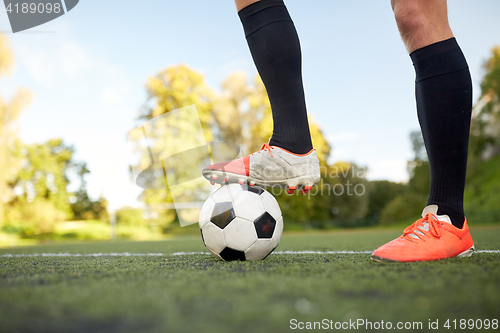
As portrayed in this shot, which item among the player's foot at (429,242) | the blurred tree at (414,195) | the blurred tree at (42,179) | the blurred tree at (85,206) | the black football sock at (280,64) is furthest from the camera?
the blurred tree at (414,195)

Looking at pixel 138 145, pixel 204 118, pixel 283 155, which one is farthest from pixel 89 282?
pixel 204 118

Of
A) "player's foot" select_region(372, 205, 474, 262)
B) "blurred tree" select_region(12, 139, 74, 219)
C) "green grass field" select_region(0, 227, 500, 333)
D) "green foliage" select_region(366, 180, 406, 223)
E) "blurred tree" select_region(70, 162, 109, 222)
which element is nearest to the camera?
"green grass field" select_region(0, 227, 500, 333)

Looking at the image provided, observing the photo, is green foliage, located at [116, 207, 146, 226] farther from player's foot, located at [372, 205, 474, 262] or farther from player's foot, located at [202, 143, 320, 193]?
player's foot, located at [372, 205, 474, 262]

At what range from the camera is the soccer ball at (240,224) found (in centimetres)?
165

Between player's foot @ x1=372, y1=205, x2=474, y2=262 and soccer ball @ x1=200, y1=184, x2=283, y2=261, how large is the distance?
1.76 ft

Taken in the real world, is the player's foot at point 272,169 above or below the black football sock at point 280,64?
below

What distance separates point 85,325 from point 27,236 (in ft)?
57.4

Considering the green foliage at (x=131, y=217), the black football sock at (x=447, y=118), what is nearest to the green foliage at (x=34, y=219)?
the green foliage at (x=131, y=217)

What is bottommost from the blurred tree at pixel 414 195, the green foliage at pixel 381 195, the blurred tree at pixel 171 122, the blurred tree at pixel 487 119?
the green foliage at pixel 381 195

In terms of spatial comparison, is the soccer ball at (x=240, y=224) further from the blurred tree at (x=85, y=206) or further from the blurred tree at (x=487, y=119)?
Result: the blurred tree at (x=487, y=119)

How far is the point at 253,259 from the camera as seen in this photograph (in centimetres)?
168

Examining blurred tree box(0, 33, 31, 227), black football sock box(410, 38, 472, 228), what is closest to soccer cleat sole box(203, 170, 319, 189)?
black football sock box(410, 38, 472, 228)

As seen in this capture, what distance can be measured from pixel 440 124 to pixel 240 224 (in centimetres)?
105

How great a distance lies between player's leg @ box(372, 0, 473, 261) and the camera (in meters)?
1.44
